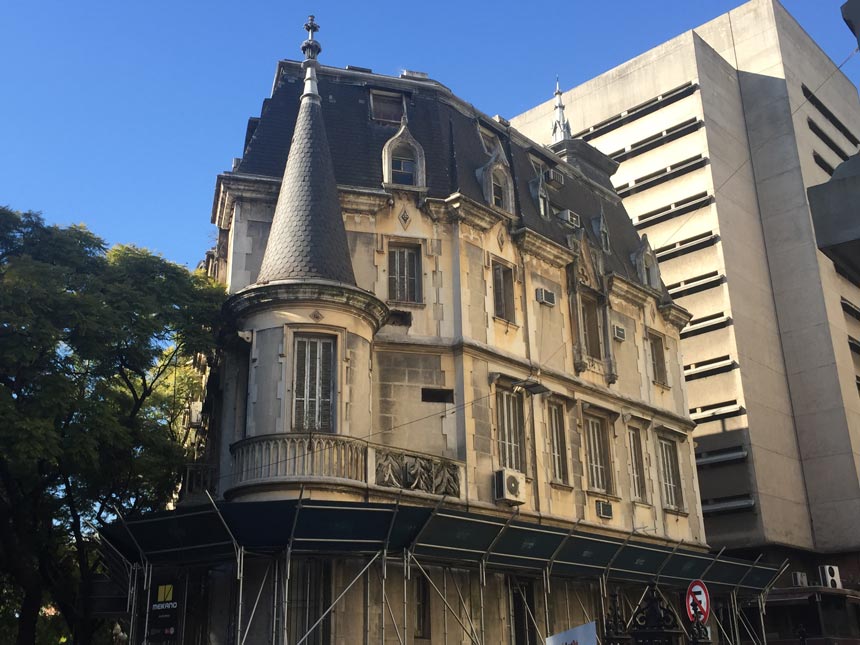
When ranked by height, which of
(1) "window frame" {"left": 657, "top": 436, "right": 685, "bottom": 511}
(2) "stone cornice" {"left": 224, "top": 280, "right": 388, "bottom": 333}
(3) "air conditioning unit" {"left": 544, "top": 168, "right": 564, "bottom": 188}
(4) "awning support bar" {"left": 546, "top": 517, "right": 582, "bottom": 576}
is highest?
(3) "air conditioning unit" {"left": 544, "top": 168, "right": 564, "bottom": 188}

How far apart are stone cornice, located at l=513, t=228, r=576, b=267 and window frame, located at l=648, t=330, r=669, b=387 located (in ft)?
18.6

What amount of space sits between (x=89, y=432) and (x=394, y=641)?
8368mm

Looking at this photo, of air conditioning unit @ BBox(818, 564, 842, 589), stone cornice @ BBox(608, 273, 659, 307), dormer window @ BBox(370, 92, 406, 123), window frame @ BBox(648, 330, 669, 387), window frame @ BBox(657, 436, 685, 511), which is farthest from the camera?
air conditioning unit @ BBox(818, 564, 842, 589)

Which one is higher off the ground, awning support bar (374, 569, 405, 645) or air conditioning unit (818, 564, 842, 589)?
air conditioning unit (818, 564, 842, 589)

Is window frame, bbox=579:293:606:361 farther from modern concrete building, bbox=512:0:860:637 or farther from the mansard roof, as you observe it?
modern concrete building, bbox=512:0:860:637

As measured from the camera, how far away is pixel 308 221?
76.4 ft

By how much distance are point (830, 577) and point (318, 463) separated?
29.2 meters

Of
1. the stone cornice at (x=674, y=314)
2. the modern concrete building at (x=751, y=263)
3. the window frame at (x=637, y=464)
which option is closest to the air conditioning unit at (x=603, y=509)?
the window frame at (x=637, y=464)

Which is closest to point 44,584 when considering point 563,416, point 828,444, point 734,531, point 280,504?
point 280,504

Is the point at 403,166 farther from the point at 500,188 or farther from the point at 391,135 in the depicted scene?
the point at 500,188

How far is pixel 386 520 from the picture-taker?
1931 cm

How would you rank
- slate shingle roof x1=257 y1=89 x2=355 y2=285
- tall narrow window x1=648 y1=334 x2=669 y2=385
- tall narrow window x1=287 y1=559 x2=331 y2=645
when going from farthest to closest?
1. tall narrow window x1=648 y1=334 x2=669 y2=385
2. slate shingle roof x1=257 y1=89 x2=355 y2=285
3. tall narrow window x1=287 y1=559 x2=331 y2=645

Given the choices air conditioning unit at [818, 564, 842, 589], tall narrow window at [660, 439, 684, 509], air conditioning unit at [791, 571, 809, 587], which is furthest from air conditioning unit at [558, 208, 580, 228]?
air conditioning unit at [791, 571, 809, 587]

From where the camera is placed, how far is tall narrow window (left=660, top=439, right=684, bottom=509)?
31672mm
